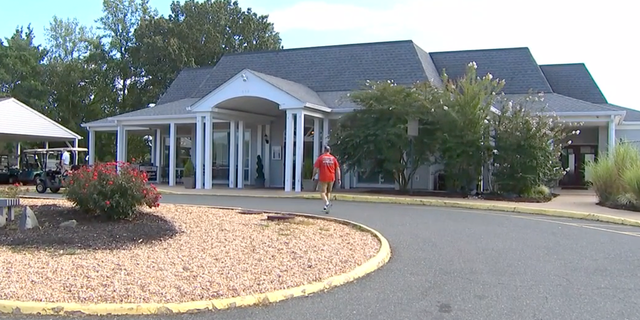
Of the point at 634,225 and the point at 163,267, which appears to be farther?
the point at 634,225

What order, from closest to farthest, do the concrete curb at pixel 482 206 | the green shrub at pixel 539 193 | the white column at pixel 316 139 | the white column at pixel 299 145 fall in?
the concrete curb at pixel 482 206, the green shrub at pixel 539 193, the white column at pixel 299 145, the white column at pixel 316 139

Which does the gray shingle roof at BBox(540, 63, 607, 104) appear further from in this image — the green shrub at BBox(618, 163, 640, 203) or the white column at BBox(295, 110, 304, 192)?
the white column at BBox(295, 110, 304, 192)

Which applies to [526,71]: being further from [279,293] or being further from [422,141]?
[279,293]

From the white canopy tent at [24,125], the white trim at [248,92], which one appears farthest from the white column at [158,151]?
the white trim at [248,92]

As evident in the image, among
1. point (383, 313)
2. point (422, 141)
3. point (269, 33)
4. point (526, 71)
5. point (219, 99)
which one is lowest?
point (383, 313)

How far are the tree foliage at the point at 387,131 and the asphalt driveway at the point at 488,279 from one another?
7679 mm

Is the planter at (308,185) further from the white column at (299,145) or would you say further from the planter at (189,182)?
the planter at (189,182)

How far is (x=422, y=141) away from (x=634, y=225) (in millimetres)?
8334

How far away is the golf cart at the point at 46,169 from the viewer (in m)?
21.6

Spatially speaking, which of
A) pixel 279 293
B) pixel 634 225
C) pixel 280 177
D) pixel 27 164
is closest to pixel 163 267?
pixel 279 293

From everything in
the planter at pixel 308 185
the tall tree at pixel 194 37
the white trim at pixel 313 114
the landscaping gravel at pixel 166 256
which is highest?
the tall tree at pixel 194 37

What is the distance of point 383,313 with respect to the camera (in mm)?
5781

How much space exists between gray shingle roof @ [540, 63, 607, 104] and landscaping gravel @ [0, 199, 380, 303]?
2243 centimetres

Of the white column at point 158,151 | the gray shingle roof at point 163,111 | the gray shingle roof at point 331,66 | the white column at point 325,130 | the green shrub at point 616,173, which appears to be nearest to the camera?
the green shrub at point 616,173
